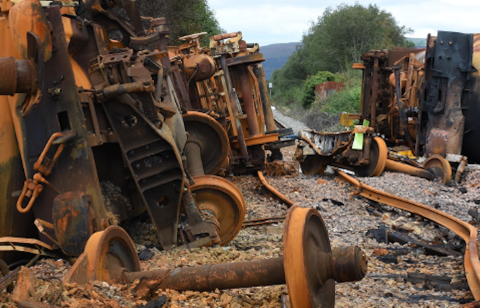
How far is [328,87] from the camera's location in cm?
3181

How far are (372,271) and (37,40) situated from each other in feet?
12.2

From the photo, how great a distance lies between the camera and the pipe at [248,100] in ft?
35.9

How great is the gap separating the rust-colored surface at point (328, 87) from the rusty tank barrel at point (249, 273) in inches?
1119

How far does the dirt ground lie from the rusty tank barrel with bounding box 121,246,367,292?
0.26ft

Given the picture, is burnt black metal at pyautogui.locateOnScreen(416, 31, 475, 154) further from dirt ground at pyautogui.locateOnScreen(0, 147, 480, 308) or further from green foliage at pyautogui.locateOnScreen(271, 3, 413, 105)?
green foliage at pyautogui.locateOnScreen(271, 3, 413, 105)

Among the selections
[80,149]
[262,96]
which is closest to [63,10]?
[80,149]

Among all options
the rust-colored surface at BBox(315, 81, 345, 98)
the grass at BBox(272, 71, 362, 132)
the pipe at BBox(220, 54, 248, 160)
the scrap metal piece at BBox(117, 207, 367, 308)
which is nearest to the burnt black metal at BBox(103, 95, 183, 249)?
the scrap metal piece at BBox(117, 207, 367, 308)

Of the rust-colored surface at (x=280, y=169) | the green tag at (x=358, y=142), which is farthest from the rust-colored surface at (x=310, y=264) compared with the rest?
the rust-colored surface at (x=280, y=169)

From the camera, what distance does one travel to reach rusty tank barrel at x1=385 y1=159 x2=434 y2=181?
9337 mm

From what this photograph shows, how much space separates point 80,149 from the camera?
4.19m

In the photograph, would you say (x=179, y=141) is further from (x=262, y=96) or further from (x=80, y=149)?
(x=262, y=96)

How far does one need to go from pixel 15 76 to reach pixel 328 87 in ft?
96.0

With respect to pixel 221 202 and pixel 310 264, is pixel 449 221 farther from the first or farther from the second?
pixel 310 264

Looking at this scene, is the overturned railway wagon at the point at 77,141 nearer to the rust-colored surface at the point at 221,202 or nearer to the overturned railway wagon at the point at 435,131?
the rust-colored surface at the point at 221,202
